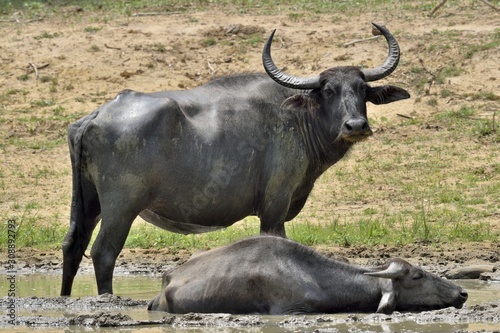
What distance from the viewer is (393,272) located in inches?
424

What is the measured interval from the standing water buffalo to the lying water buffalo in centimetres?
104

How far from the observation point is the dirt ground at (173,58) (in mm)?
20500

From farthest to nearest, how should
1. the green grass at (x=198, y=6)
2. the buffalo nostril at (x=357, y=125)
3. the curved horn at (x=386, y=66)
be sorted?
Answer: the green grass at (x=198, y=6), the curved horn at (x=386, y=66), the buffalo nostril at (x=357, y=125)

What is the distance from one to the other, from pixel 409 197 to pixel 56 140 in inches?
250

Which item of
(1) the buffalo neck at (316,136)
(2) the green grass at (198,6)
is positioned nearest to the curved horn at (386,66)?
(1) the buffalo neck at (316,136)

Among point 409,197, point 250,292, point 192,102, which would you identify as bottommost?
point 409,197

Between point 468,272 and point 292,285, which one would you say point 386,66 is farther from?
point 292,285

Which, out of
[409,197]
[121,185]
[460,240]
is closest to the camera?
[121,185]

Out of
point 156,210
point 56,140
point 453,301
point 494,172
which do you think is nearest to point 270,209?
point 156,210

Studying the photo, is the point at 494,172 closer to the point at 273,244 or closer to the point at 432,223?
the point at 432,223

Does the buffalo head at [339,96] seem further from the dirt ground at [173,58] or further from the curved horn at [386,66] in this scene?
the dirt ground at [173,58]

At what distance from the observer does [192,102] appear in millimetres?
12273

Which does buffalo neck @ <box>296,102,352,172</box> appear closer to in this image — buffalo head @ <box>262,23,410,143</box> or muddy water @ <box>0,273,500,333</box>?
buffalo head @ <box>262,23,410,143</box>

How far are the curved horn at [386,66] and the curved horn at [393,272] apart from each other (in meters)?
2.52
